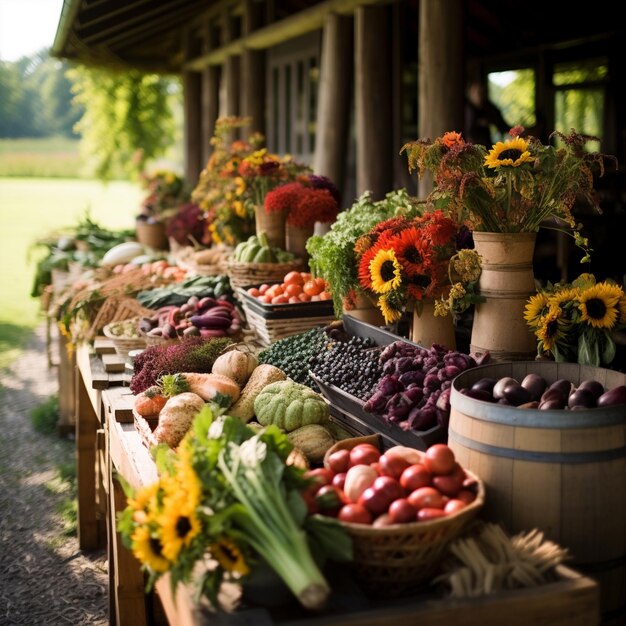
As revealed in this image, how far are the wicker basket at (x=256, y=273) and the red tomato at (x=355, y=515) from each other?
2944 millimetres

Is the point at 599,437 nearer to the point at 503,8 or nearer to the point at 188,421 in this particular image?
the point at 188,421

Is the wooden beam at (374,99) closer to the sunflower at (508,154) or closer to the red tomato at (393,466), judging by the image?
the sunflower at (508,154)

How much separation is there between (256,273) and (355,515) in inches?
119

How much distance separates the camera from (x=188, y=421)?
2732mm

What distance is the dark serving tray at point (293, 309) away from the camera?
13.2ft

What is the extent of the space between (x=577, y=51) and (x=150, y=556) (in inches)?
327

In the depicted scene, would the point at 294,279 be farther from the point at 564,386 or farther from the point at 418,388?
the point at 564,386

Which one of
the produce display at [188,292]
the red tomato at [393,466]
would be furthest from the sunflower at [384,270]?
the produce display at [188,292]

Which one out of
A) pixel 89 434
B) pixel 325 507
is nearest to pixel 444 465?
pixel 325 507

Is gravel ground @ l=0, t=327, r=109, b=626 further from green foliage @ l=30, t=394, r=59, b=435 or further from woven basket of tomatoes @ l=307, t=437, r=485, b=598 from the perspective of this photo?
woven basket of tomatoes @ l=307, t=437, r=485, b=598

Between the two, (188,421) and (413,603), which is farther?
(188,421)

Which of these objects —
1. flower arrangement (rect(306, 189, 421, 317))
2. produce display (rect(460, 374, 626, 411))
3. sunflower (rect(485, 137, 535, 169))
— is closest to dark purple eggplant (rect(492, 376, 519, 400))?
produce display (rect(460, 374, 626, 411))

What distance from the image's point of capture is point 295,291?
4285 millimetres

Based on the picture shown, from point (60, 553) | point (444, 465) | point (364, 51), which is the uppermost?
point (364, 51)
